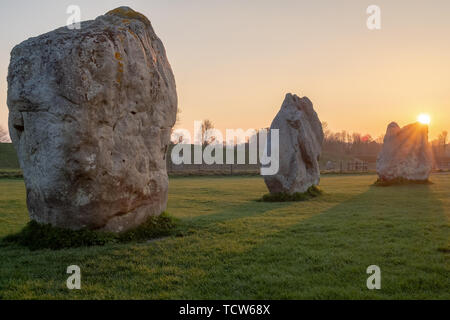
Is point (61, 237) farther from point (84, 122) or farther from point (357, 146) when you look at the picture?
point (357, 146)

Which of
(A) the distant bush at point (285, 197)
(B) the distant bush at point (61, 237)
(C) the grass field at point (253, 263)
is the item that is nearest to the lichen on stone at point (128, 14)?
(B) the distant bush at point (61, 237)

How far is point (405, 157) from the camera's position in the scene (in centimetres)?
2653

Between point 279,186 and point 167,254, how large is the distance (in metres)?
11.4

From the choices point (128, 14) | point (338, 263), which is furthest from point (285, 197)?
point (128, 14)

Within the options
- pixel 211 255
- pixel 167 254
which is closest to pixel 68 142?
pixel 167 254

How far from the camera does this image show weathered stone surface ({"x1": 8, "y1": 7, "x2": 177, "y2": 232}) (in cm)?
733


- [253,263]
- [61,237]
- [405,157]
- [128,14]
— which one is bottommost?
[253,263]

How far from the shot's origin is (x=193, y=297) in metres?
5.14

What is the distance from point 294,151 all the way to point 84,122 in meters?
12.6

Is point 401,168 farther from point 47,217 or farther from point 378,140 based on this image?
point 378,140

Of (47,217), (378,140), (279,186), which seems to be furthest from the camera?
(378,140)

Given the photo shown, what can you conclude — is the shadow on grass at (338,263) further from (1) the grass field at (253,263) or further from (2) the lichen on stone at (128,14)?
(2) the lichen on stone at (128,14)

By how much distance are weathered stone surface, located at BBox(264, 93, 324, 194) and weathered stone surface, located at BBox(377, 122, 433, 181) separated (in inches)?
359

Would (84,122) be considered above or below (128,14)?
below
